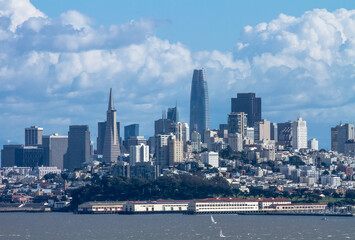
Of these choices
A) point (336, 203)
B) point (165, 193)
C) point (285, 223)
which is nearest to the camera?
point (285, 223)

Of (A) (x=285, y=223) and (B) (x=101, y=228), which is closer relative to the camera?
(B) (x=101, y=228)

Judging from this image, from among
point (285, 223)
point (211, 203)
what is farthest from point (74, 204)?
point (285, 223)

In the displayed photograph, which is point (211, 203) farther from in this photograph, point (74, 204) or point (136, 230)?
point (136, 230)

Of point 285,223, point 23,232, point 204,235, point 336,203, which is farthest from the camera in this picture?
point 336,203

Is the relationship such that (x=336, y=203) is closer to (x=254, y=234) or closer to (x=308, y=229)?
(x=308, y=229)

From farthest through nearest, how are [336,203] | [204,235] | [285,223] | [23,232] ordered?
[336,203] < [285,223] < [23,232] < [204,235]

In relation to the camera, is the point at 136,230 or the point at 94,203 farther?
the point at 94,203

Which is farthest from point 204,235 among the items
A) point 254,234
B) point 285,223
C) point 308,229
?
point 285,223

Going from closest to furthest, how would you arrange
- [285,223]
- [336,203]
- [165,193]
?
[285,223], [336,203], [165,193]
